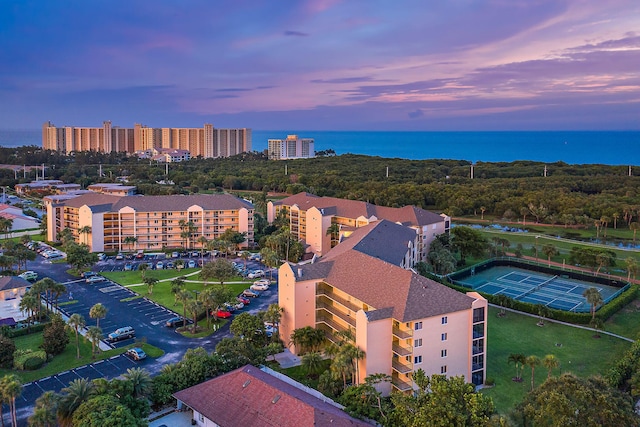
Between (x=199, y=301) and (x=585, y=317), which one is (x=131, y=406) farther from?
(x=585, y=317)

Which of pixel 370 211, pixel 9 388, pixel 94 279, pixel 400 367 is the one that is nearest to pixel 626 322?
pixel 400 367

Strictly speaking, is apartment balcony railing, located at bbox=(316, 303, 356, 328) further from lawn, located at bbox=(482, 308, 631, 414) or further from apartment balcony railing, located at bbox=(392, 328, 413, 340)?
lawn, located at bbox=(482, 308, 631, 414)

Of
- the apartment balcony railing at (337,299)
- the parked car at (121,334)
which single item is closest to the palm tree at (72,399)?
the parked car at (121,334)

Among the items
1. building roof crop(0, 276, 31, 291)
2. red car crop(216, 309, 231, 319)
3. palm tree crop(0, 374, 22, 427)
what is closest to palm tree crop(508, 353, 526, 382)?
red car crop(216, 309, 231, 319)

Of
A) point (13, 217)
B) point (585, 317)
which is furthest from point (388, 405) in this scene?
point (13, 217)

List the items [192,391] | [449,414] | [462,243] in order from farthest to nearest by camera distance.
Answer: [462,243] → [192,391] → [449,414]
